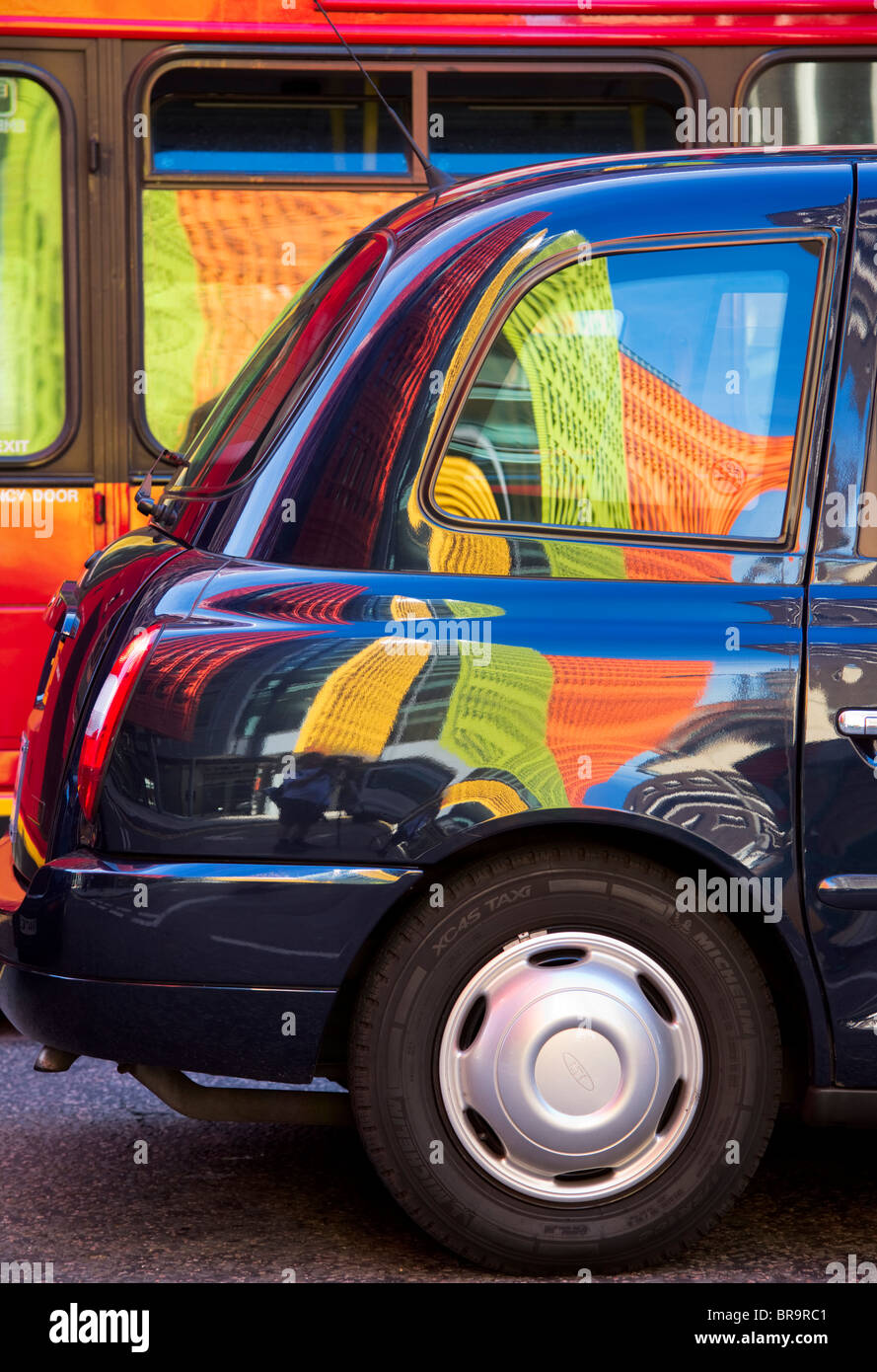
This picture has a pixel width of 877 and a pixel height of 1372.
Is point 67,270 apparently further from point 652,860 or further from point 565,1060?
point 565,1060

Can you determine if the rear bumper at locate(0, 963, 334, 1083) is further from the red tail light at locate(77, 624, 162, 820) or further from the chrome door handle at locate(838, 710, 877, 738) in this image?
the chrome door handle at locate(838, 710, 877, 738)

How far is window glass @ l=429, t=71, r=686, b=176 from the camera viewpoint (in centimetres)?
507

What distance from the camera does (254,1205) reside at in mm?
3453

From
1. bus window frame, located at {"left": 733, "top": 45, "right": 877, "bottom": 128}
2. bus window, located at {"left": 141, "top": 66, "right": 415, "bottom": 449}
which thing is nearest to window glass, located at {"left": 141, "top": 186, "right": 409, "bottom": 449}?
bus window, located at {"left": 141, "top": 66, "right": 415, "bottom": 449}

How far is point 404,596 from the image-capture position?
293 centimetres

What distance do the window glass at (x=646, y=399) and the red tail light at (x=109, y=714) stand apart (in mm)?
596

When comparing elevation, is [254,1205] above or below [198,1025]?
below

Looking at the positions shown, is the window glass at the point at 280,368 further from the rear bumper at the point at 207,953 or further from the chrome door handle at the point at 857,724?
the chrome door handle at the point at 857,724

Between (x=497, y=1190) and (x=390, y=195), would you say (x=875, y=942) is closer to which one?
(x=497, y=1190)

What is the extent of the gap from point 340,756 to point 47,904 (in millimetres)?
595

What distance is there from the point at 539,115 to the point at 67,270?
151 centimetres

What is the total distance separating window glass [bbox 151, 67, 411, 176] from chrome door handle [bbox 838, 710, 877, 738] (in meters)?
2.83

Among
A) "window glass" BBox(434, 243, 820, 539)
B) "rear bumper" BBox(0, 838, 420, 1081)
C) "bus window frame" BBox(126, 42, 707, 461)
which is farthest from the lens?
"bus window frame" BBox(126, 42, 707, 461)

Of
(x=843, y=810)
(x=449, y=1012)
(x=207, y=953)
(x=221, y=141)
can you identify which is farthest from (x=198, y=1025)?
(x=221, y=141)
